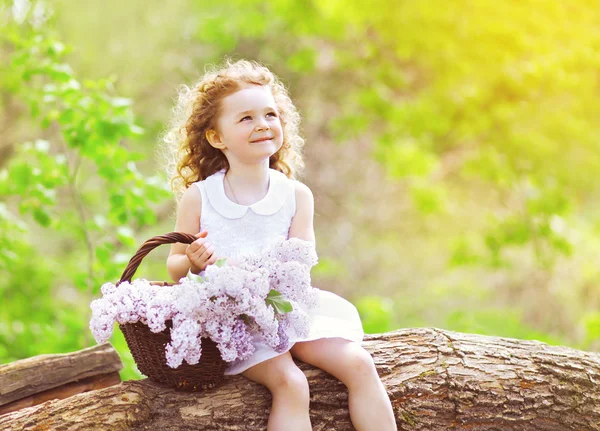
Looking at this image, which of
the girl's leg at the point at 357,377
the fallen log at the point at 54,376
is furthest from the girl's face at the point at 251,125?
the fallen log at the point at 54,376

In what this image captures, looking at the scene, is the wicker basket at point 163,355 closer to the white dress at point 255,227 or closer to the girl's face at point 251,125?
the white dress at point 255,227

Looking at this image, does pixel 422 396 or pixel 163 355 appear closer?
pixel 163 355

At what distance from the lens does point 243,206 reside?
100 inches

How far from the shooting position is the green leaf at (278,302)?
2127 millimetres

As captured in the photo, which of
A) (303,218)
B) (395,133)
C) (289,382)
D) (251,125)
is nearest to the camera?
(289,382)

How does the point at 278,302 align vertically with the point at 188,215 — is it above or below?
below

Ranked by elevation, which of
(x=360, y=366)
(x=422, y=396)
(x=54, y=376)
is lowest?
(x=422, y=396)

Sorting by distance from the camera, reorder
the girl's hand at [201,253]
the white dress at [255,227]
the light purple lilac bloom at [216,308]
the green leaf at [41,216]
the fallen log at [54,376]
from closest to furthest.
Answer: the light purple lilac bloom at [216,308]
the girl's hand at [201,253]
the white dress at [255,227]
the fallen log at [54,376]
the green leaf at [41,216]

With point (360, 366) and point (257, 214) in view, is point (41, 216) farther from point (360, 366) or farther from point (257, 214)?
point (360, 366)

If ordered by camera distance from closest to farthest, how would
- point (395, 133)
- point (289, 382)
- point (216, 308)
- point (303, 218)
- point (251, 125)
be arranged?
point (216, 308), point (289, 382), point (251, 125), point (303, 218), point (395, 133)

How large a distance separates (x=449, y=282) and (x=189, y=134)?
6.20m

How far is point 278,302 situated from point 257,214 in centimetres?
51

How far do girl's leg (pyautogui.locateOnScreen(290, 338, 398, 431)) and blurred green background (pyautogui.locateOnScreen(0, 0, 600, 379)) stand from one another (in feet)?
8.91

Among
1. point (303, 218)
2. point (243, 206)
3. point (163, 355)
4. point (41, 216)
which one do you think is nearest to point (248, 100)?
point (243, 206)
